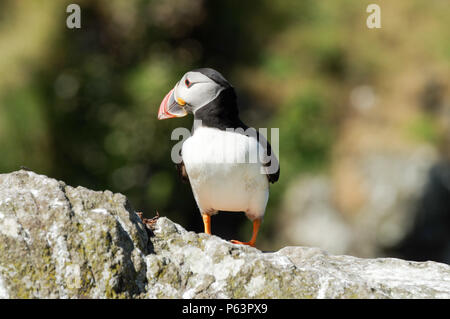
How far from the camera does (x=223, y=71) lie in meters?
17.0

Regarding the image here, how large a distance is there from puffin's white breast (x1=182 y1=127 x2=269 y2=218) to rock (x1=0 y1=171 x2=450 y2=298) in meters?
1.20

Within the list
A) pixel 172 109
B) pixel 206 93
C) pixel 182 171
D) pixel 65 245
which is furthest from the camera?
pixel 182 171

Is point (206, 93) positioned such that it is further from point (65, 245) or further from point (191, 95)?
point (65, 245)

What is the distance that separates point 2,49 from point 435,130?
10.3 metres

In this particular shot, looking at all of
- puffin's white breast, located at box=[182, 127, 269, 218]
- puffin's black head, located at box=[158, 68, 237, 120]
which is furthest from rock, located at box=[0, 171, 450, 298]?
A: puffin's black head, located at box=[158, 68, 237, 120]

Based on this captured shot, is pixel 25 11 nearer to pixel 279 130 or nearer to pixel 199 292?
pixel 279 130

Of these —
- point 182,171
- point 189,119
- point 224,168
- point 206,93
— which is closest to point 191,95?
point 206,93

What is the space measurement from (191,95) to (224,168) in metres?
0.71

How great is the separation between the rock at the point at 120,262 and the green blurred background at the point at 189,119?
9.73 meters

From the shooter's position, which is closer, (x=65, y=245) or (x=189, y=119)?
(x=65, y=245)

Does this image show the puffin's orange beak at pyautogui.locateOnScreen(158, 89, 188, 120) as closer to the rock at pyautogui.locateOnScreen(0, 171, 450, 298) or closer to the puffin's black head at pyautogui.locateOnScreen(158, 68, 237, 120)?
the puffin's black head at pyautogui.locateOnScreen(158, 68, 237, 120)

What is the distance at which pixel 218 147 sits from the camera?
5188mm

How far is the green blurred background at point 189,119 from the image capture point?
45.9 feet

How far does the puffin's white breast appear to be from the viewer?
519 cm
